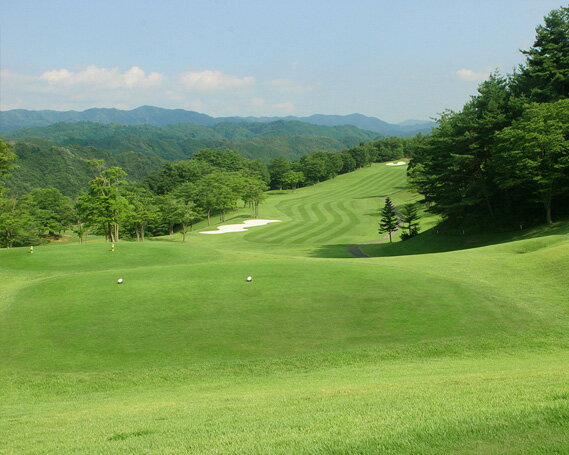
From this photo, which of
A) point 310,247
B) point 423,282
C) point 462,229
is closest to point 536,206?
point 462,229

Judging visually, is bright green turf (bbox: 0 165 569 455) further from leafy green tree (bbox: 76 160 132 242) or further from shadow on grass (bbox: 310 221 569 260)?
leafy green tree (bbox: 76 160 132 242)

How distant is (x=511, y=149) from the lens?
38.8 metres

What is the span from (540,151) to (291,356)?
1326 inches

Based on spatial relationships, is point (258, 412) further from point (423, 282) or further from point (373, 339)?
point (423, 282)

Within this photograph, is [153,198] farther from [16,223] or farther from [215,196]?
[16,223]

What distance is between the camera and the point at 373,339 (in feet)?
53.4

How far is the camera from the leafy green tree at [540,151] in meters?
36.5

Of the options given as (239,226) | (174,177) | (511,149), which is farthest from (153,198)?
(511,149)

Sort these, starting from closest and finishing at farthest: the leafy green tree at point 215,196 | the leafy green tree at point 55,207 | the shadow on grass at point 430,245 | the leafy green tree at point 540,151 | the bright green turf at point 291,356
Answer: the bright green turf at point 291,356 → the leafy green tree at point 540,151 → the shadow on grass at point 430,245 → the leafy green tree at point 215,196 → the leafy green tree at point 55,207

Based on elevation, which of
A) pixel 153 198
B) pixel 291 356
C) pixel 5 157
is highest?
pixel 5 157

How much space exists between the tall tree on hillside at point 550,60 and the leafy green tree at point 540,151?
8.20 meters

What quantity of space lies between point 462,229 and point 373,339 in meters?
35.7

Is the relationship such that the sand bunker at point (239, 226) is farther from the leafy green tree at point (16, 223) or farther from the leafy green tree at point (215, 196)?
the leafy green tree at point (16, 223)

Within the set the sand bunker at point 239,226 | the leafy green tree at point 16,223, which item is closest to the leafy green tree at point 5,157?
the leafy green tree at point 16,223
